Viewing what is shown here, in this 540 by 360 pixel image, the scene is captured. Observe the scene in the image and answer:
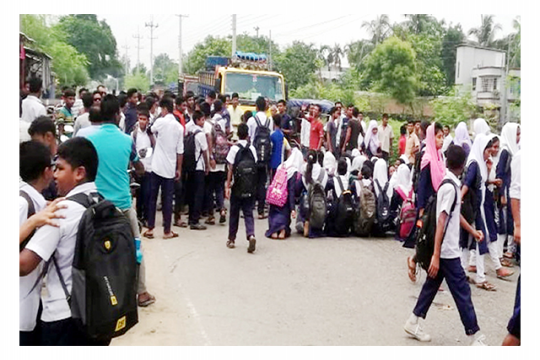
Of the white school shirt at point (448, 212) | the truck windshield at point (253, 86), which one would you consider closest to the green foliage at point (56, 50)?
the truck windshield at point (253, 86)

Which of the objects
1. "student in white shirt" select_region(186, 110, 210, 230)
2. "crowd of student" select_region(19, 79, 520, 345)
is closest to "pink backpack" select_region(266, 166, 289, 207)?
"crowd of student" select_region(19, 79, 520, 345)

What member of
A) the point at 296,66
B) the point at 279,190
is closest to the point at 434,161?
the point at 279,190

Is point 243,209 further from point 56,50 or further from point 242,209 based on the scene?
point 56,50

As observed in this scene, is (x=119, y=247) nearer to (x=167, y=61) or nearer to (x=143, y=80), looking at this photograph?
(x=143, y=80)

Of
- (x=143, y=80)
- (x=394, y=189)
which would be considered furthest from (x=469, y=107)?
(x=143, y=80)

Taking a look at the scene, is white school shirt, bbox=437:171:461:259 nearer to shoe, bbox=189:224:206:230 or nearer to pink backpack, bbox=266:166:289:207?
pink backpack, bbox=266:166:289:207

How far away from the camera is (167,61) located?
121625 millimetres

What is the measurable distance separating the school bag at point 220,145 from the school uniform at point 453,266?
178 inches

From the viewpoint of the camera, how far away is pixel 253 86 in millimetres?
15828

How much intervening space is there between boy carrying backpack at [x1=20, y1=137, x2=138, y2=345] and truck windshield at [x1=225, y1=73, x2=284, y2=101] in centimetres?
1278

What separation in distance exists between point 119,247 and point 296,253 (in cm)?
485

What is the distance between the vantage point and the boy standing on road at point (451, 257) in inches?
182

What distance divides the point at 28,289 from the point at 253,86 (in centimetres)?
1321

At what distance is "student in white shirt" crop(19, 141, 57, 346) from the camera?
2938 mm
